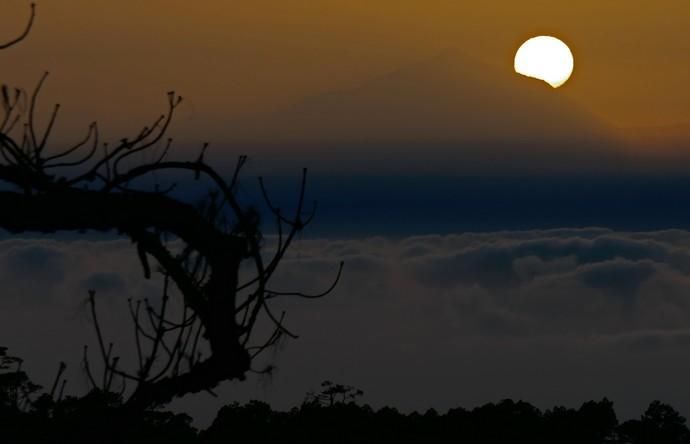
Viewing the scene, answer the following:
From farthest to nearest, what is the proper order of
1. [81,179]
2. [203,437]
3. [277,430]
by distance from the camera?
[277,430] < [203,437] < [81,179]

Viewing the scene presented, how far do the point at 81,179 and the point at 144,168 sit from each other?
325 mm

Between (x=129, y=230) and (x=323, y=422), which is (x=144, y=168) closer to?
(x=129, y=230)

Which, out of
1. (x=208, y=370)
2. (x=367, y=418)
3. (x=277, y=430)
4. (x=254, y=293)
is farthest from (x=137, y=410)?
(x=367, y=418)

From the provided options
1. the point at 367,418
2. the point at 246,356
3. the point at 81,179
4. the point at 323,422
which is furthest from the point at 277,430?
the point at 81,179

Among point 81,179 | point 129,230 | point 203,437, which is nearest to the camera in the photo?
point 81,179

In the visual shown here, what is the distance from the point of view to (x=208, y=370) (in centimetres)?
552

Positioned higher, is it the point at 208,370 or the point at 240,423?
the point at 240,423

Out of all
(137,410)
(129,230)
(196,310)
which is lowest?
(137,410)

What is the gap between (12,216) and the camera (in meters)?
4.98

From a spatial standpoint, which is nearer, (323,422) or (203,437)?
(203,437)

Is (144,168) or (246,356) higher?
(144,168)

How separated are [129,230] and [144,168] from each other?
44 cm

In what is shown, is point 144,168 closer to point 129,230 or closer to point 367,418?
point 129,230

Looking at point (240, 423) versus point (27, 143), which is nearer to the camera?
point (27, 143)
